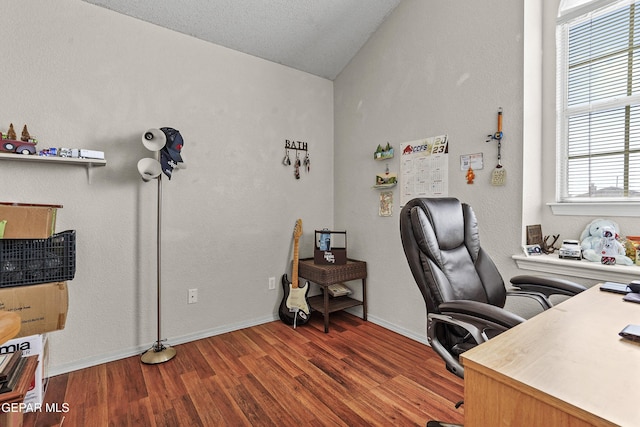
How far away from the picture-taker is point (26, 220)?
1712mm

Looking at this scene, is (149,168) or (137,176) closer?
(149,168)

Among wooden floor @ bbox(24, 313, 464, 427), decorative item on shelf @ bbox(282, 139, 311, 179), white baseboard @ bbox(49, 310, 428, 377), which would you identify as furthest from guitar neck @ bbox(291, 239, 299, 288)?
decorative item on shelf @ bbox(282, 139, 311, 179)

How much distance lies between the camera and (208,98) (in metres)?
2.69

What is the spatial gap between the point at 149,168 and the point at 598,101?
9.64 ft

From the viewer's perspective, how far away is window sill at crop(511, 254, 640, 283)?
158cm

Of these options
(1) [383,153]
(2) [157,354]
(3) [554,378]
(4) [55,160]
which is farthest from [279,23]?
(3) [554,378]

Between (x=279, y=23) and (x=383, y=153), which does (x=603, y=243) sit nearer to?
(x=383, y=153)

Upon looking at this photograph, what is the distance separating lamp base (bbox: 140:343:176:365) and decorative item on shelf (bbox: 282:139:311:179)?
1.87 meters

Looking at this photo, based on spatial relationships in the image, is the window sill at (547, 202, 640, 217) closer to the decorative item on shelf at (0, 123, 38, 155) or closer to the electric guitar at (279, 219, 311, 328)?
the electric guitar at (279, 219, 311, 328)

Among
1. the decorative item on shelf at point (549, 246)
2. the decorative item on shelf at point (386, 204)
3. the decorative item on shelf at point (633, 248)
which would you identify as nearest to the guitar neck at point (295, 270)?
the decorative item on shelf at point (386, 204)

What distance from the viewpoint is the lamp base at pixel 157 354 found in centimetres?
225

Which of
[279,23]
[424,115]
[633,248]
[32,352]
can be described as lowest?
[32,352]

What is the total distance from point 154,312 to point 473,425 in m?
2.40

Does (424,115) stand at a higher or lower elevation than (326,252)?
higher
